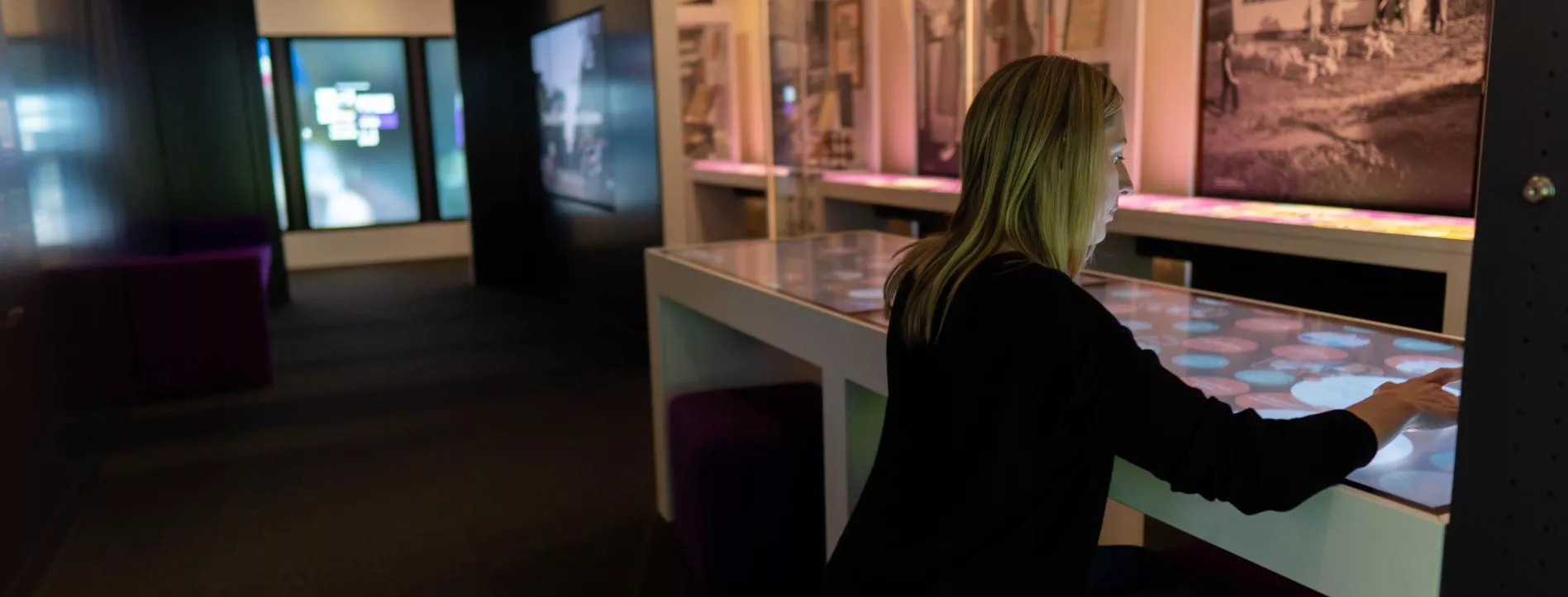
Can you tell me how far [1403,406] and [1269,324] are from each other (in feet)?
2.42

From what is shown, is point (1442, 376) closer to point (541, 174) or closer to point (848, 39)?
point (848, 39)

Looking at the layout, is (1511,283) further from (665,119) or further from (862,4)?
(665,119)

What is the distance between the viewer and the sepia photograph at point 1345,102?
9.14 ft

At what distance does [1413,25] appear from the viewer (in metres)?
2.82

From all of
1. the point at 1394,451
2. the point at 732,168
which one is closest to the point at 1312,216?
the point at 1394,451

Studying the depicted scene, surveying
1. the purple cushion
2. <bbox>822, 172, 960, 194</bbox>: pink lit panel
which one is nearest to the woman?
<bbox>822, 172, 960, 194</bbox>: pink lit panel

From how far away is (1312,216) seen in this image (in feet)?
9.67

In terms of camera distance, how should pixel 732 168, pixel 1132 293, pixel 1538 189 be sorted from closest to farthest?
pixel 1538 189
pixel 1132 293
pixel 732 168

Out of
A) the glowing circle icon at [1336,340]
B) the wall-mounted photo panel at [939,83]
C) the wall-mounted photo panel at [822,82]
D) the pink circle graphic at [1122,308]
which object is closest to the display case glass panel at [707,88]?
the wall-mounted photo panel at [822,82]

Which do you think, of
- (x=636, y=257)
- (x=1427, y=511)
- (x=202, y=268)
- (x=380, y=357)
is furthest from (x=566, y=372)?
(x=1427, y=511)

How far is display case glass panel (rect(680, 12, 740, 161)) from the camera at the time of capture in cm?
556

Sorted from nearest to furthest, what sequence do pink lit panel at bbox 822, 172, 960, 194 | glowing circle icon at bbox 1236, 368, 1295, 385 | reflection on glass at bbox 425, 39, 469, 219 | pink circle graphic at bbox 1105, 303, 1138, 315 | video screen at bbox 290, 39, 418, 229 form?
glowing circle icon at bbox 1236, 368, 1295, 385
pink circle graphic at bbox 1105, 303, 1138, 315
pink lit panel at bbox 822, 172, 960, 194
video screen at bbox 290, 39, 418, 229
reflection on glass at bbox 425, 39, 469, 219

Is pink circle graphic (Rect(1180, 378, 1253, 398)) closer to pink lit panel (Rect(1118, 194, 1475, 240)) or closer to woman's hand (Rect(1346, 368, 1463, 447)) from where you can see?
woman's hand (Rect(1346, 368, 1463, 447))

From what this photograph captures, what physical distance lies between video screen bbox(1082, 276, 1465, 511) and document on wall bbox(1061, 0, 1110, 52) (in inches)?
64.3
